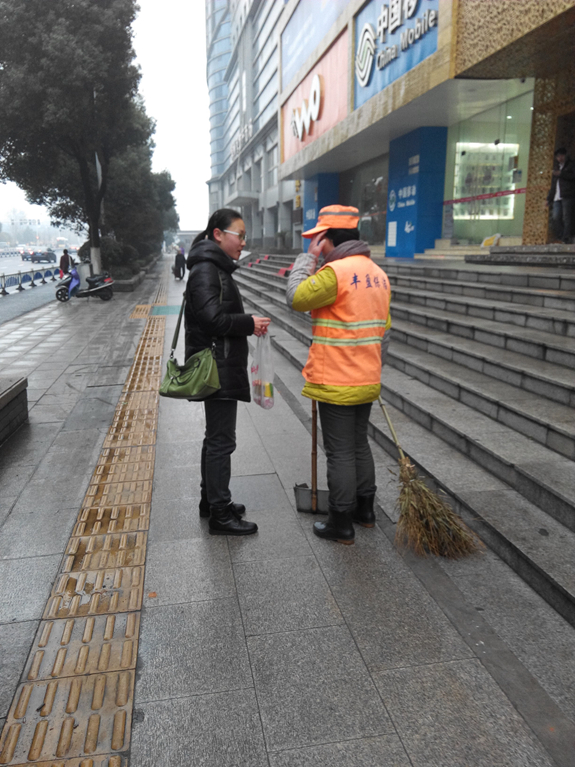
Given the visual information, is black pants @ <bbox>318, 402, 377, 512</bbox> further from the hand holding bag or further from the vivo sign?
the vivo sign

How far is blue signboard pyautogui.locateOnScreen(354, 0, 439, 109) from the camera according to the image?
35.5ft

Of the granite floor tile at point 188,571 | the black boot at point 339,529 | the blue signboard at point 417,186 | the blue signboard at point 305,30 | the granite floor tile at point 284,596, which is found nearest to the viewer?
the granite floor tile at point 284,596

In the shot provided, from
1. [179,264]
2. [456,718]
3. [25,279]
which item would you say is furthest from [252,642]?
[25,279]

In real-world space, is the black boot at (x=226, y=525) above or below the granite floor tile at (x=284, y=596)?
above

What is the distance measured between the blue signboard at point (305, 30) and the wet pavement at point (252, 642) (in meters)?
16.1

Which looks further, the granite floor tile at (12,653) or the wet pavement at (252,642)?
the granite floor tile at (12,653)

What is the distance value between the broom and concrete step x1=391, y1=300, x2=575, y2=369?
211 cm

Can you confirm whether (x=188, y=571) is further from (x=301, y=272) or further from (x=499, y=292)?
(x=499, y=292)

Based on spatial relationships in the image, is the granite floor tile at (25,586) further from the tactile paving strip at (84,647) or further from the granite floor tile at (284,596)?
the granite floor tile at (284,596)

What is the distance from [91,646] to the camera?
8.19 feet

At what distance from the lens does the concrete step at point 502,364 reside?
4.29 metres

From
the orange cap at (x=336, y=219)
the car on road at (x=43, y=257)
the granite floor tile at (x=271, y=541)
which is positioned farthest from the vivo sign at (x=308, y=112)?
the car on road at (x=43, y=257)

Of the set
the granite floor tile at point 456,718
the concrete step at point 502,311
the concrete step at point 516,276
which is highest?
the concrete step at point 516,276

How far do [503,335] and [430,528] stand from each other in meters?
2.96
